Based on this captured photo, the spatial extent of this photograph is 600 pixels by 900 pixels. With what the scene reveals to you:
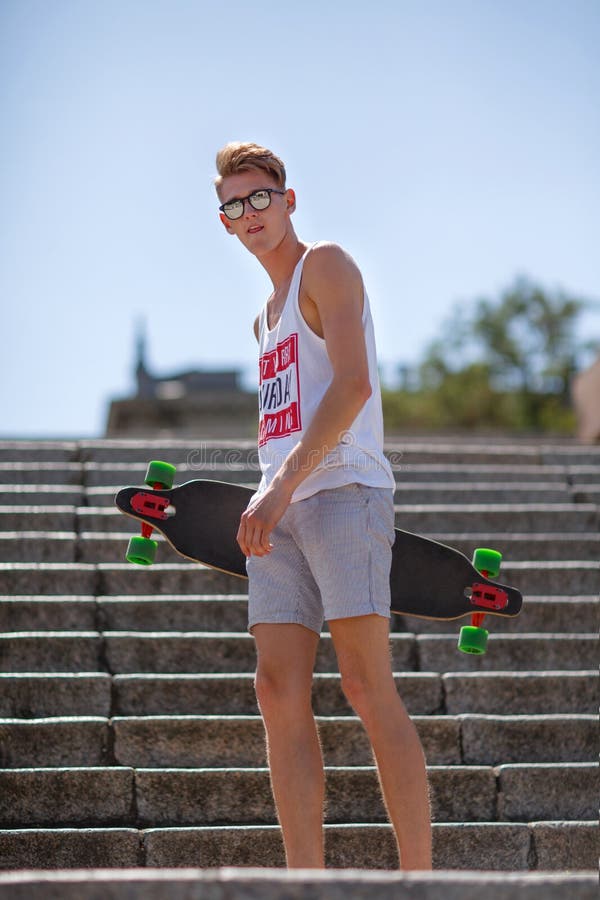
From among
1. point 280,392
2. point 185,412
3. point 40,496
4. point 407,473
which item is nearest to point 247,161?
point 280,392

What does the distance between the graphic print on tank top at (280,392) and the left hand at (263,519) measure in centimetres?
27

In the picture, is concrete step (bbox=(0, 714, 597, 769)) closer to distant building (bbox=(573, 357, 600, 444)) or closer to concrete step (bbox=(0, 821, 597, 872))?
concrete step (bbox=(0, 821, 597, 872))

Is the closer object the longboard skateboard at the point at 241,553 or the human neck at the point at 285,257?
the human neck at the point at 285,257

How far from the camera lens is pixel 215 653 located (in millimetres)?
4457

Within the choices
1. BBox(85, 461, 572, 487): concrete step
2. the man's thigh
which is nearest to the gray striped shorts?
the man's thigh

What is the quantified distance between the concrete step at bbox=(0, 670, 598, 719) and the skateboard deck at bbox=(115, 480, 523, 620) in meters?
0.84

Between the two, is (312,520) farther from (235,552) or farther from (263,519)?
(235,552)

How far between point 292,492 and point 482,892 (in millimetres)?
1327

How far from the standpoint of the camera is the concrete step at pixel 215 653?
435cm

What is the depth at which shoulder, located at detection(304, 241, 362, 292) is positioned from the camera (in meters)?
2.96

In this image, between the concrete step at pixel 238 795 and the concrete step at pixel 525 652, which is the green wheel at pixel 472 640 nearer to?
the concrete step at pixel 238 795

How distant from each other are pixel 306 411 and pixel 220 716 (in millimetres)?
1554

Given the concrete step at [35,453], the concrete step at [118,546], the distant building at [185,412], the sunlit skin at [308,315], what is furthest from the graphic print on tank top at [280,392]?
the distant building at [185,412]

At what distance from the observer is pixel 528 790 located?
12.5 ft
